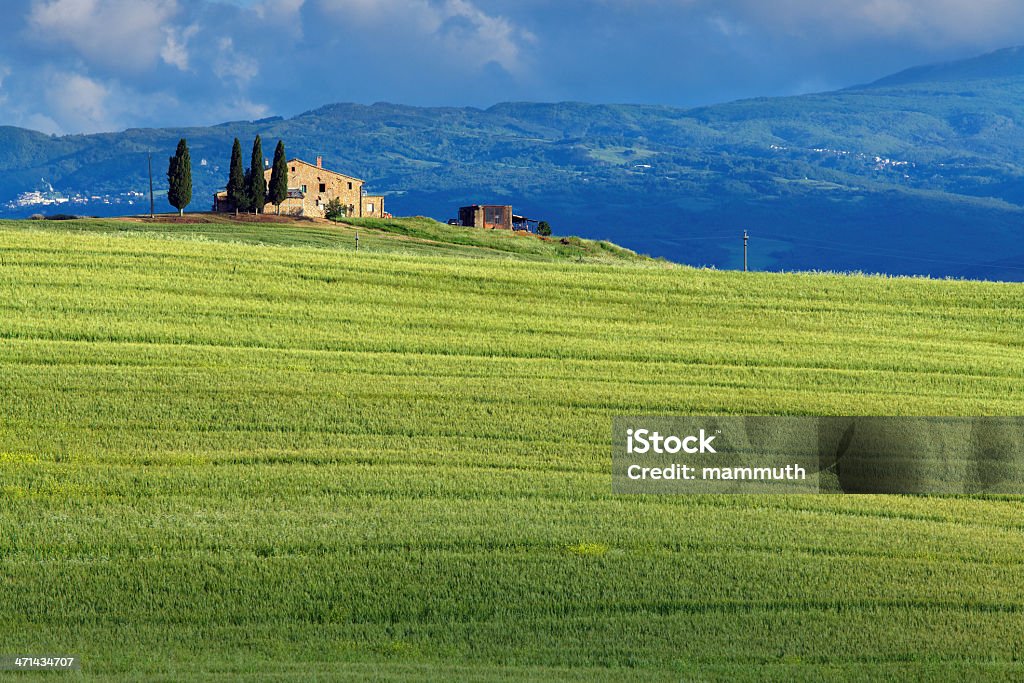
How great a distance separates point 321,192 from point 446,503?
4177 inches

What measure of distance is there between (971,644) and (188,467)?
499 inches

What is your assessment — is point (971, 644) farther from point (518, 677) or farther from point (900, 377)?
point (900, 377)

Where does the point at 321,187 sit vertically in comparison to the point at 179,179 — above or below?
above

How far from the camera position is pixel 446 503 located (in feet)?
62.3

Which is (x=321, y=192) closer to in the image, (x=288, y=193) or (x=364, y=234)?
(x=288, y=193)

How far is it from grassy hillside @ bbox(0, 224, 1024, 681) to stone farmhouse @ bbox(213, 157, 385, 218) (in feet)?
262

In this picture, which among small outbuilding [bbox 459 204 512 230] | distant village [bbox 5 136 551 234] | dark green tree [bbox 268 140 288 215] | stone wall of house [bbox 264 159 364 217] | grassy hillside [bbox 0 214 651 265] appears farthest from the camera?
small outbuilding [bbox 459 204 512 230]

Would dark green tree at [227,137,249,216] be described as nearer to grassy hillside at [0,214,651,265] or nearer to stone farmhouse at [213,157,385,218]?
grassy hillside at [0,214,651,265]

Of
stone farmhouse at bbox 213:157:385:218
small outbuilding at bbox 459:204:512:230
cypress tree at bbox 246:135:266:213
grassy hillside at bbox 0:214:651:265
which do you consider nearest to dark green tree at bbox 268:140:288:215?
cypress tree at bbox 246:135:266:213

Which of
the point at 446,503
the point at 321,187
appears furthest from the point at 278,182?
the point at 446,503

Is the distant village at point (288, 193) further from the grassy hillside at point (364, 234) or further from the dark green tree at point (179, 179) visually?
the grassy hillside at point (364, 234)

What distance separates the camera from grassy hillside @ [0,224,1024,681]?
13.7 meters

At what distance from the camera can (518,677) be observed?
1250cm

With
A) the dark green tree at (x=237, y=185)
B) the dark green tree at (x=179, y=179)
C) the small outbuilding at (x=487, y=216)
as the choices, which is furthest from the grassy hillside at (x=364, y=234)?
the small outbuilding at (x=487, y=216)
